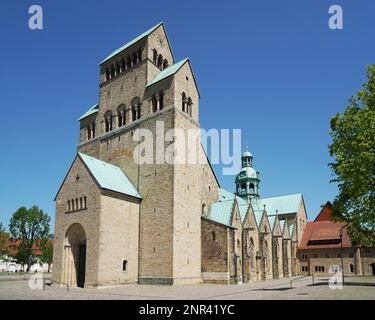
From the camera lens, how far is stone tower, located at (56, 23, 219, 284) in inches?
1406

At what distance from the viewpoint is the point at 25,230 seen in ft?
238

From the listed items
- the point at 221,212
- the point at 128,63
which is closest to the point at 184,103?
the point at 128,63

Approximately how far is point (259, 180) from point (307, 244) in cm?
1435

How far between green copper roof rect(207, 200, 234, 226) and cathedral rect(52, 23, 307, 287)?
0.13 m

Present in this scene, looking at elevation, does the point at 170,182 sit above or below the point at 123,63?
below

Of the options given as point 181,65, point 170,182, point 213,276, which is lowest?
point 213,276

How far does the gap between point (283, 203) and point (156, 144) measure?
1557 inches

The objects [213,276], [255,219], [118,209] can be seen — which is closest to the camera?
[118,209]

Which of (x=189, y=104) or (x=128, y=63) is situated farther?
(x=128, y=63)

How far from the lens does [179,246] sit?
35.6 metres

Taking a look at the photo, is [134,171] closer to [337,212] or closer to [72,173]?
[72,173]

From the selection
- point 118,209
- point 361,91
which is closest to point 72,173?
point 118,209

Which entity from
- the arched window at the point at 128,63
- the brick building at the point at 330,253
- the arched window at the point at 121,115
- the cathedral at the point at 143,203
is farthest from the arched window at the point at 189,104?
the brick building at the point at 330,253

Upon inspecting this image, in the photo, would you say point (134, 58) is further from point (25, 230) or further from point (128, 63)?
point (25, 230)
